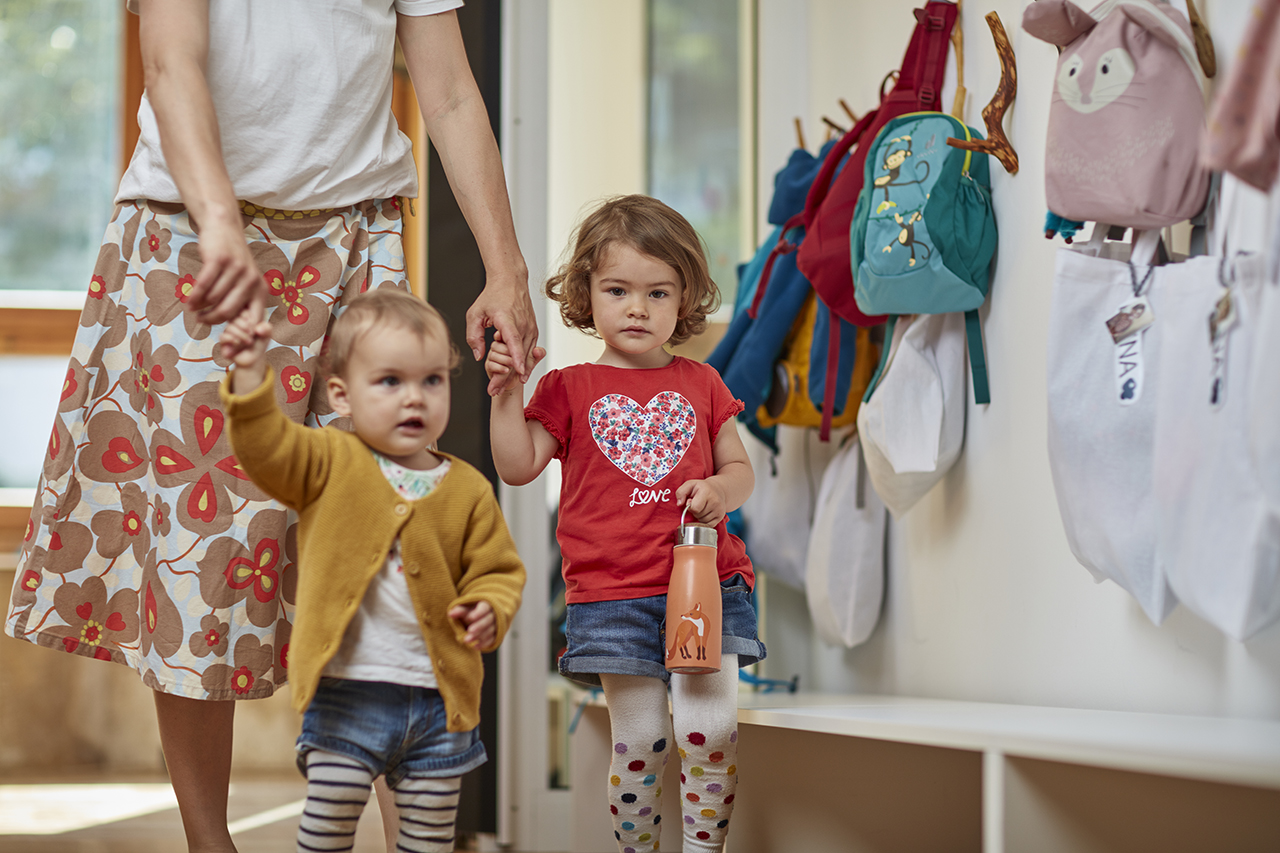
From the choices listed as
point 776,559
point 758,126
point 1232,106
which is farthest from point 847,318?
point 1232,106

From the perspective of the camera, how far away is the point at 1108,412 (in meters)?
1.21

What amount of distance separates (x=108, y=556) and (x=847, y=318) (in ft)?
3.73

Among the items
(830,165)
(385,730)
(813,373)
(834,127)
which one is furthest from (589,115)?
(385,730)

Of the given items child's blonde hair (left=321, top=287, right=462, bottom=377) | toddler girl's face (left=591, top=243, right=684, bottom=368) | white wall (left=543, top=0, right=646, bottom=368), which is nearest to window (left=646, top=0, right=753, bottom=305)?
white wall (left=543, top=0, right=646, bottom=368)

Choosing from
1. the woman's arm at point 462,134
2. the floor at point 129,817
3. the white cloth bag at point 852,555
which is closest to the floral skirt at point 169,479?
the woman's arm at point 462,134

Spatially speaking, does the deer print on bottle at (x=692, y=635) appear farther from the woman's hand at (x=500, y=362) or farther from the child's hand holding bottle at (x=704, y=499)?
the woman's hand at (x=500, y=362)

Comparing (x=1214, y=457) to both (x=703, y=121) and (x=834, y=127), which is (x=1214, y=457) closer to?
(x=834, y=127)

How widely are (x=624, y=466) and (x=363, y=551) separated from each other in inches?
16.6

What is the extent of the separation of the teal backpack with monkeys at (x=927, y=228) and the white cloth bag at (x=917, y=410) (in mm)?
54

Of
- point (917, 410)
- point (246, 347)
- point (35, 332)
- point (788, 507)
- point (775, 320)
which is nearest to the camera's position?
point (246, 347)

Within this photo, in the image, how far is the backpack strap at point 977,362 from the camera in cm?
166

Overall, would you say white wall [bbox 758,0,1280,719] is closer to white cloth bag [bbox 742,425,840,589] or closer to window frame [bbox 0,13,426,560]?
white cloth bag [bbox 742,425,840,589]

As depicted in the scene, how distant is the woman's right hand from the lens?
3.08ft

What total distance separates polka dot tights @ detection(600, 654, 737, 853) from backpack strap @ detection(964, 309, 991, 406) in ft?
2.02
